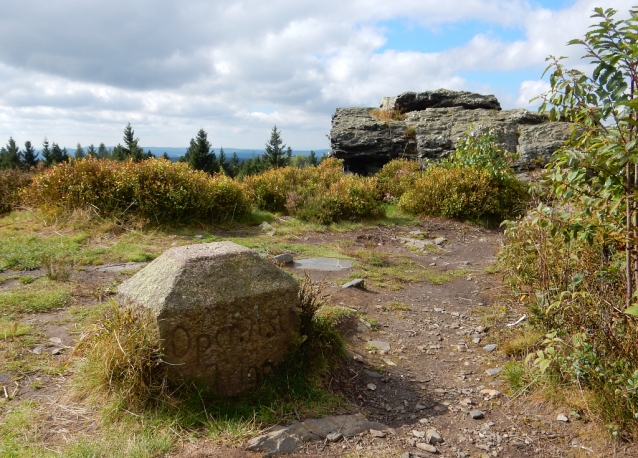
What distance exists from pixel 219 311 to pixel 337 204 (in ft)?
26.7

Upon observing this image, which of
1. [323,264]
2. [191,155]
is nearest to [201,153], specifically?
[191,155]

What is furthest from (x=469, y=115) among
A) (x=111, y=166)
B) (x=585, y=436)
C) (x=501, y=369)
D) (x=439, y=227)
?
(x=585, y=436)

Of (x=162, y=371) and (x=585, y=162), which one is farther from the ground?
(x=585, y=162)

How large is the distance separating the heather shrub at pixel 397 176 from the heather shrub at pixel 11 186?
9204mm

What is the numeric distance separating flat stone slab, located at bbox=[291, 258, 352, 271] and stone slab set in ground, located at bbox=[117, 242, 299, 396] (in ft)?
11.8

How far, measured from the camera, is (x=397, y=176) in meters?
14.6

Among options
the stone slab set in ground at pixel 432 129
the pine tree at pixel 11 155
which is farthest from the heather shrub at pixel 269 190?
the pine tree at pixel 11 155

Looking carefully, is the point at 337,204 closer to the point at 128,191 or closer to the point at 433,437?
the point at 128,191

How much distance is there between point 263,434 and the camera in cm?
318

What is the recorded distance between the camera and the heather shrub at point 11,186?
37.5 ft

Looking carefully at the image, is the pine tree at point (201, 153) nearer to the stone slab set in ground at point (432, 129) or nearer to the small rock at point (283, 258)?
the stone slab set in ground at point (432, 129)

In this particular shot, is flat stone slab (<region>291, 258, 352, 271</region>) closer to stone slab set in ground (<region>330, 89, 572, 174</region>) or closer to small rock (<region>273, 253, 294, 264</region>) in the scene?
small rock (<region>273, 253, 294, 264</region>)

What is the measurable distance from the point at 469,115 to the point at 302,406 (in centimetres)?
1437

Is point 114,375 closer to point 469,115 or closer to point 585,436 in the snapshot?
point 585,436
